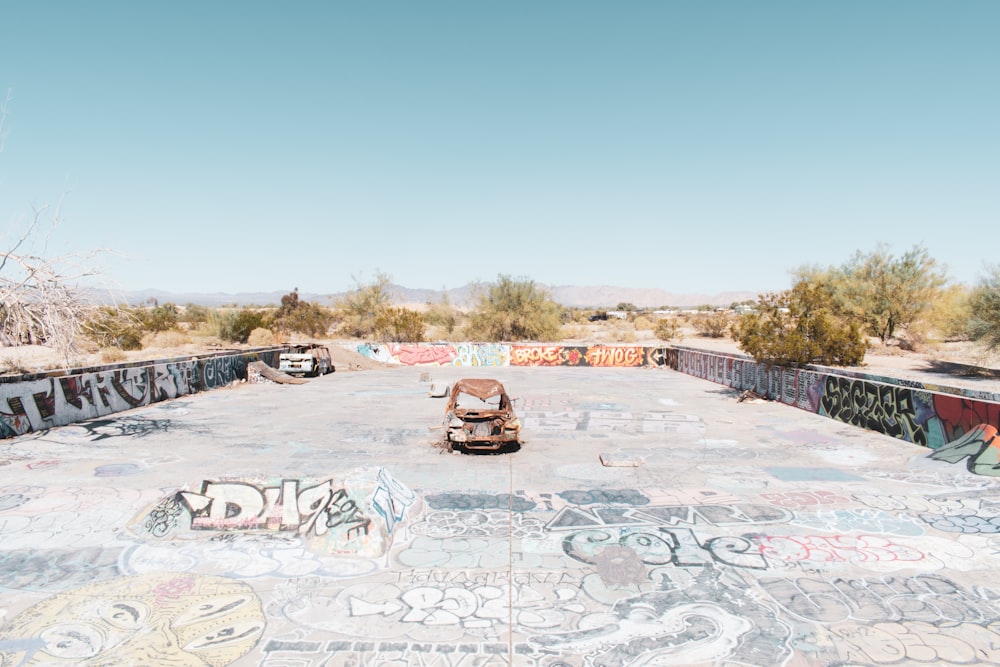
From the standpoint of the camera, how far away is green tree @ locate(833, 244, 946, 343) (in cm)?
3859

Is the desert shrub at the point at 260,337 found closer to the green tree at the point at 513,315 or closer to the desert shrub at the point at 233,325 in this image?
the desert shrub at the point at 233,325

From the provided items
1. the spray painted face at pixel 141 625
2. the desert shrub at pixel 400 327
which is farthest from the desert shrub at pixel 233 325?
the spray painted face at pixel 141 625

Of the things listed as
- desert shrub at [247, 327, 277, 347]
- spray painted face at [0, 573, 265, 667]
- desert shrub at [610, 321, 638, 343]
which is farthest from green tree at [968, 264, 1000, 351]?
desert shrub at [247, 327, 277, 347]

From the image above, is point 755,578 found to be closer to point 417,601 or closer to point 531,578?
point 531,578

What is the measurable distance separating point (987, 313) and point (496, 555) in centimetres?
3175

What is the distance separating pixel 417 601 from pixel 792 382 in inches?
763

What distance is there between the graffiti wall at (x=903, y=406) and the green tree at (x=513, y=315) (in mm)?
26384

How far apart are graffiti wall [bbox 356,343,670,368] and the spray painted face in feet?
108

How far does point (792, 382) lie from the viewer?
21766mm

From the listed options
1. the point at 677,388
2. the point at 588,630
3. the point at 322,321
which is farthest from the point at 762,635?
the point at 322,321

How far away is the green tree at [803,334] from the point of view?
21516 mm

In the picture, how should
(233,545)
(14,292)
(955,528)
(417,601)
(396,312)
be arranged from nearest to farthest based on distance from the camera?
1. (417,601)
2. (233,545)
3. (955,528)
4. (14,292)
5. (396,312)

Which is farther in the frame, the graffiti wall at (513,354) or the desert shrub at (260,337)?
the desert shrub at (260,337)

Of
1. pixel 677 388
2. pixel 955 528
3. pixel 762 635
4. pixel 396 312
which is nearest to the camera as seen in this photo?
pixel 762 635
